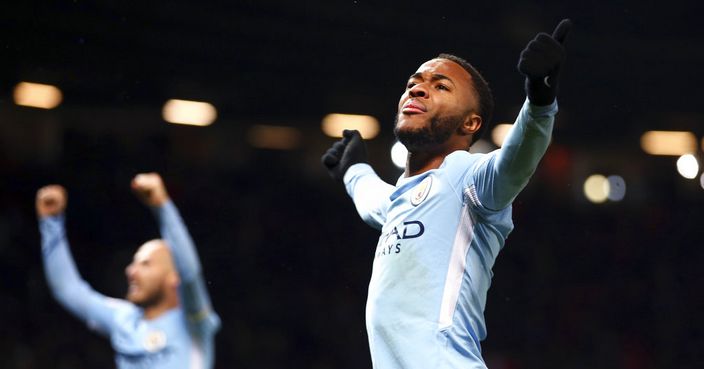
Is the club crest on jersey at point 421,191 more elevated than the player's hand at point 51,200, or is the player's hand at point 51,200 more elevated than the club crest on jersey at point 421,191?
the club crest on jersey at point 421,191

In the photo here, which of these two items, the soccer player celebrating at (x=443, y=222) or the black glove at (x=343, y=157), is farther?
the black glove at (x=343, y=157)

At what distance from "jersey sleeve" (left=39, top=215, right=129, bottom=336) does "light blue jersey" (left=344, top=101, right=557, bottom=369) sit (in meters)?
2.06

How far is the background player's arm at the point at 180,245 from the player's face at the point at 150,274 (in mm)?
46

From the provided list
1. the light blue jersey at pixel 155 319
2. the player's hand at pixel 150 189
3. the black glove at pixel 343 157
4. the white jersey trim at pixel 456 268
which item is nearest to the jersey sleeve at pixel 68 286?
the light blue jersey at pixel 155 319

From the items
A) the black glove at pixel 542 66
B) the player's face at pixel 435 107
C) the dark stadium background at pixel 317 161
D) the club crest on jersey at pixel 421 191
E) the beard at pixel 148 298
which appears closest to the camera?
the black glove at pixel 542 66

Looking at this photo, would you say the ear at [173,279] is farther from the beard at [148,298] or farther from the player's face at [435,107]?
the player's face at [435,107]

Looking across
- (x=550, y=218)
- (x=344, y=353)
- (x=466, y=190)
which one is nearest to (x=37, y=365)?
(x=344, y=353)

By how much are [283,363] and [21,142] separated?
165cm

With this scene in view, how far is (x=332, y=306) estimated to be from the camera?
4.66 metres

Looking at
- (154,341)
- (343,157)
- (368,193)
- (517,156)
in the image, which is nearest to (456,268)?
(517,156)

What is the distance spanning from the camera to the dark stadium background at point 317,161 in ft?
15.0

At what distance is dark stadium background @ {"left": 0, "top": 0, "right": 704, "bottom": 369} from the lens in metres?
4.57

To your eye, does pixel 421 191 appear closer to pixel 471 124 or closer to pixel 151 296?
pixel 471 124

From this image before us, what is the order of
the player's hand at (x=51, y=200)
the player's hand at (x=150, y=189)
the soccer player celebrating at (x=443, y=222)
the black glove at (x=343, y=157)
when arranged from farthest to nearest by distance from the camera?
the player's hand at (x=51, y=200) < the player's hand at (x=150, y=189) < the black glove at (x=343, y=157) < the soccer player celebrating at (x=443, y=222)
